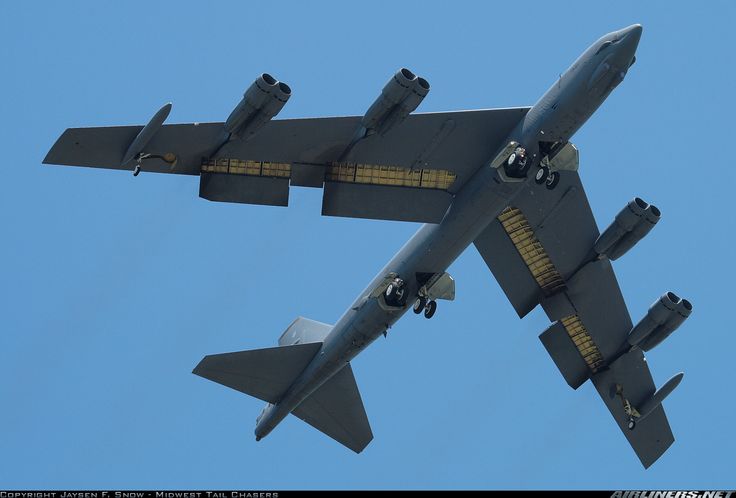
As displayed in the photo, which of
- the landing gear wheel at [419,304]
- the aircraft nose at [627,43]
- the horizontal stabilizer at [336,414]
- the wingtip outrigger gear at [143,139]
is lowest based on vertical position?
the horizontal stabilizer at [336,414]

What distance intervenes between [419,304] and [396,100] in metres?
9.25

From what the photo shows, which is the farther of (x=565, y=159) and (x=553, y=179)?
(x=553, y=179)

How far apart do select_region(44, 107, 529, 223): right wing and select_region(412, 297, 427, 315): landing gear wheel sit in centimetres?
307

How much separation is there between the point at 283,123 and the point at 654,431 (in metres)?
23.0

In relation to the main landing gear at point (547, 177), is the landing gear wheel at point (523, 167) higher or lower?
higher

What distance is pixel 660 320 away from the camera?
175 feet

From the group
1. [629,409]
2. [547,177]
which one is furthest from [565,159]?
[629,409]

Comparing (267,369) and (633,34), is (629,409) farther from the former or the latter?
(633,34)

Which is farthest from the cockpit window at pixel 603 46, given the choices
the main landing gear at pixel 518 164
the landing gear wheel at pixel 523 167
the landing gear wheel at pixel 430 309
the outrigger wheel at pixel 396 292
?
the landing gear wheel at pixel 430 309

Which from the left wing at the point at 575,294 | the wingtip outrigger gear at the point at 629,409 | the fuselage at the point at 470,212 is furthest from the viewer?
the wingtip outrigger gear at the point at 629,409

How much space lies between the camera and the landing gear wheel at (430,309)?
50.2m

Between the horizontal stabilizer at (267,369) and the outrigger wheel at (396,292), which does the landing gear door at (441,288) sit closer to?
the outrigger wheel at (396,292)

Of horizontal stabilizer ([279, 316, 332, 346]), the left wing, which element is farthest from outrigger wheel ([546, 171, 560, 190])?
horizontal stabilizer ([279, 316, 332, 346])

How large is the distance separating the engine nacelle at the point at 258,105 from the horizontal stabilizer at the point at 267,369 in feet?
36.4
